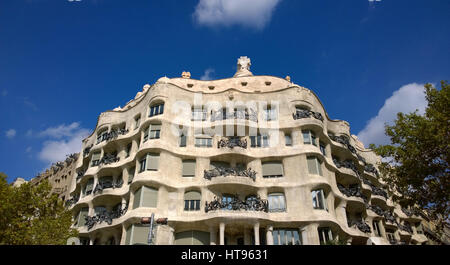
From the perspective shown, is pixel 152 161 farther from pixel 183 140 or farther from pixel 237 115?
pixel 237 115

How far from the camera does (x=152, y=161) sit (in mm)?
A: 29250

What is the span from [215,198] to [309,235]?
763 centimetres

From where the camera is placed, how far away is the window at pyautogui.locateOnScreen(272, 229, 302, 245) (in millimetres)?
27159

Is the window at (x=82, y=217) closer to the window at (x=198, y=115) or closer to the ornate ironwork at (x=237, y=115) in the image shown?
the window at (x=198, y=115)

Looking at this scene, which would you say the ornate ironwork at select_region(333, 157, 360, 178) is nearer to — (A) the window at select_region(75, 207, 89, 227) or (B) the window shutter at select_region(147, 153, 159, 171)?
(B) the window shutter at select_region(147, 153, 159, 171)

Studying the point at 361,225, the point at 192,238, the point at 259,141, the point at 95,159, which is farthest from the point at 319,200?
the point at 95,159

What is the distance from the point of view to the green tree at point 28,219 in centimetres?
2175

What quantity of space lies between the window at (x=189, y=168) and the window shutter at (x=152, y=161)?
2.34 meters

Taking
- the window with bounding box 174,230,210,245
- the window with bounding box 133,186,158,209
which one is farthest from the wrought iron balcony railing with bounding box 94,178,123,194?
the window with bounding box 174,230,210,245

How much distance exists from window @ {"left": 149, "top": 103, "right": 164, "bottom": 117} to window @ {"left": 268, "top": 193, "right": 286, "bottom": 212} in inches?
478
